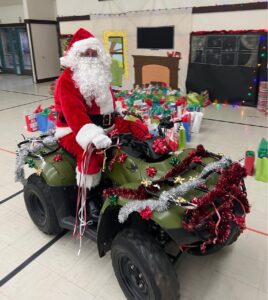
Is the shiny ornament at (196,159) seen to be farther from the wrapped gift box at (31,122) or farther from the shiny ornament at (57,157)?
the wrapped gift box at (31,122)

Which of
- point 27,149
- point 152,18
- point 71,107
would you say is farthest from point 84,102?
point 152,18

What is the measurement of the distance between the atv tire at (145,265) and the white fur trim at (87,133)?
50 cm

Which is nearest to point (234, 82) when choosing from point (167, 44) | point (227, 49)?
point (227, 49)

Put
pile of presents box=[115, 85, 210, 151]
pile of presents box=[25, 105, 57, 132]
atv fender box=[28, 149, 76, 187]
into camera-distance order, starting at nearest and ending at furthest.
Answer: atv fender box=[28, 149, 76, 187] < pile of presents box=[115, 85, 210, 151] < pile of presents box=[25, 105, 57, 132]

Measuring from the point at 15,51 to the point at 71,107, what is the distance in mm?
10006

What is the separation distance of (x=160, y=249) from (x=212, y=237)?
0.25 m

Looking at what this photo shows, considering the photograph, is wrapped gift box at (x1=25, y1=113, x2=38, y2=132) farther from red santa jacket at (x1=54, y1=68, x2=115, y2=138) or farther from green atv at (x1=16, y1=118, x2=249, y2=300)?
red santa jacket at (x1=54, y1=68, x2=115, y2=138)

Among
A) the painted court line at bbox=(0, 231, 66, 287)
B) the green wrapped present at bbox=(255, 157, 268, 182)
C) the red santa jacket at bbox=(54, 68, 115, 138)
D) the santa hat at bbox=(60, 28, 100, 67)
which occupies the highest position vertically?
the santa hat at bbox=(60, 28, 100, 67)

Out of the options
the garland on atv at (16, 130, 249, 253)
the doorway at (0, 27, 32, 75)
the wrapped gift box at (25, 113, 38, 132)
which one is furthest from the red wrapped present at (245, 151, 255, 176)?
the doorway at (0, 27, 32, 75)

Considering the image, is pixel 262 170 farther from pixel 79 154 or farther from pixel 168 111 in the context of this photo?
pixel 79 154

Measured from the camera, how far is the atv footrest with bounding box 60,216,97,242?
1618 mm

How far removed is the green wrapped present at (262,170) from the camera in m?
2.60

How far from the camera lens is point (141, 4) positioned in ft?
20.0

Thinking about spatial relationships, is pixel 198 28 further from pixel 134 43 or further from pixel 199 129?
pixel 199 129
